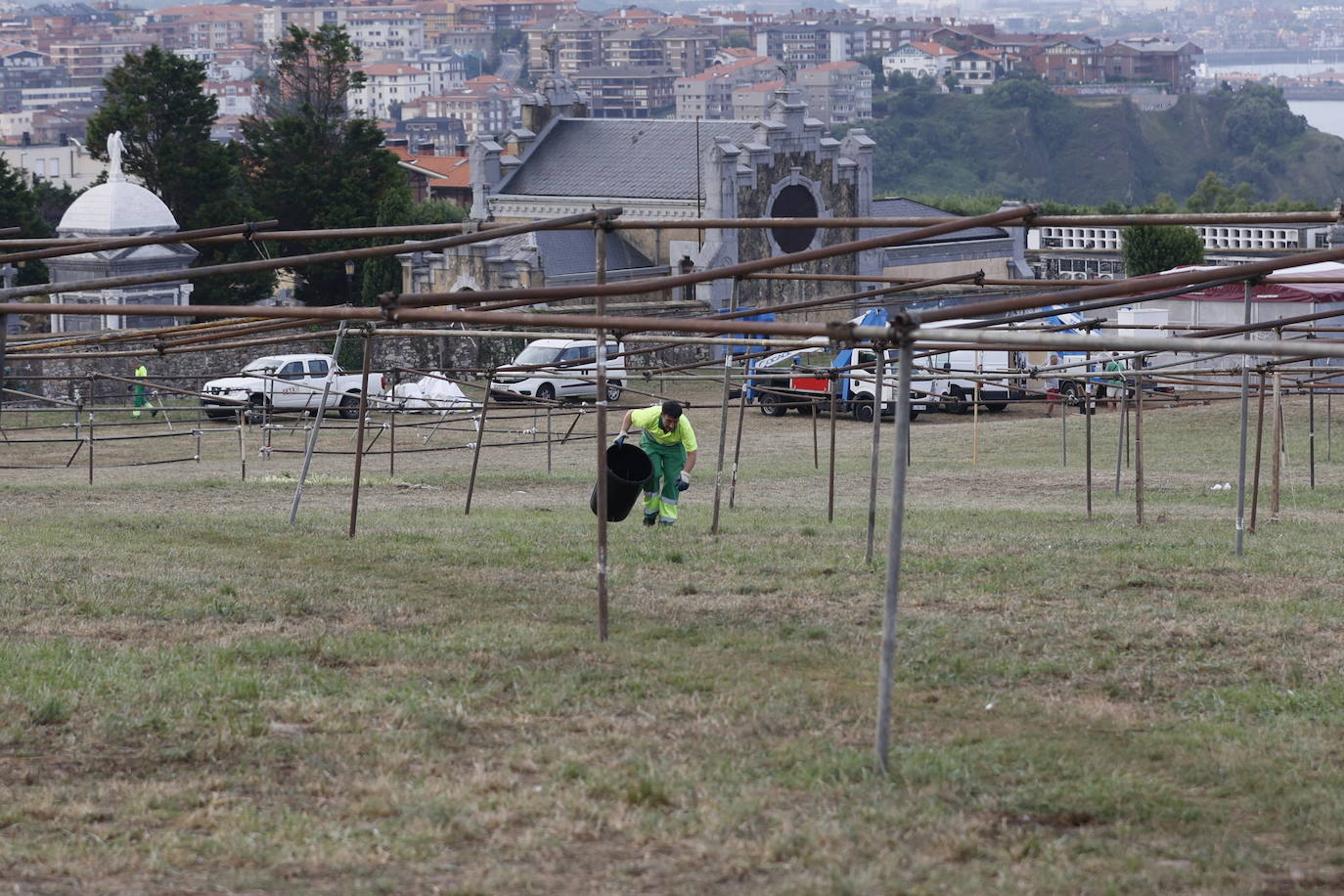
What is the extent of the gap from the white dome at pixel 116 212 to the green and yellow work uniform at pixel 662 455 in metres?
25.9

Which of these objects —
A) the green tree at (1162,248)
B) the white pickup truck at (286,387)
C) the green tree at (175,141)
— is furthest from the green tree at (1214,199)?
the white pickup truck at (286,387)

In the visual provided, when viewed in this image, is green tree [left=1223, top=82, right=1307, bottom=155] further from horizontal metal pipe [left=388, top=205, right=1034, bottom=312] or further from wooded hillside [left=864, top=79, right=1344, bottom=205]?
horizontal metal pipe [left=388, top=205, right=1034, bottom=312]

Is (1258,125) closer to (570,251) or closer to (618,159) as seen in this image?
(618,159)

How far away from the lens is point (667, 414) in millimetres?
15656

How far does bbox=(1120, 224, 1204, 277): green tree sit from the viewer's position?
146ft

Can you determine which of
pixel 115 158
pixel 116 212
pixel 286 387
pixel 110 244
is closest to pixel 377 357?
pixel 286 387

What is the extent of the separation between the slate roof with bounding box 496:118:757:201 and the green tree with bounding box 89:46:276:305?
9.10 metres

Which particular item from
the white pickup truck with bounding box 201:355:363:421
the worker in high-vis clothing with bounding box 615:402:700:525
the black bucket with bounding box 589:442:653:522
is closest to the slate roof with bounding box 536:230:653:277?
the white pickup truck with bounding box 201:355:363:421

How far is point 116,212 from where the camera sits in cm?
3884

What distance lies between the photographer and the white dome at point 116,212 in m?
38.8

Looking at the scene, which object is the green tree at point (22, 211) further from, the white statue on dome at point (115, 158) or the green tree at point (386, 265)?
the green tree at point (386, 265)

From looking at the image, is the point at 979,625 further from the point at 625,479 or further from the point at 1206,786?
the point at 625,479

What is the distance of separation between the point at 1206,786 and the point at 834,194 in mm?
45022

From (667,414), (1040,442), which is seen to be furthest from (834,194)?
(667,414)
